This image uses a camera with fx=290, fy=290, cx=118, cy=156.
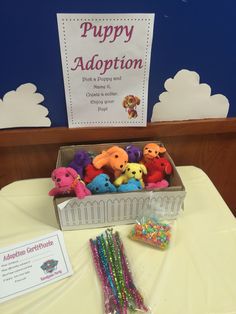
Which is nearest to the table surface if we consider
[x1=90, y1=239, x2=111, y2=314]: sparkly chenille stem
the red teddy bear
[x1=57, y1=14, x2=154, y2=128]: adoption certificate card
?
[x1=90, y1=239, x2=111, y2=314]: sparkly chenille stem

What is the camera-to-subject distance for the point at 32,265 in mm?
644

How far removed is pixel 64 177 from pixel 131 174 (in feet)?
0.57

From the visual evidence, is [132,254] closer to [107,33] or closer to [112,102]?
[112,102]

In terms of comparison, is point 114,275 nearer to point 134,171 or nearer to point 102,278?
point 102,278

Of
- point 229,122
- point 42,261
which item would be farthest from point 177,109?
point 42,261

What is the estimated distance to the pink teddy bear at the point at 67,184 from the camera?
2.14 ft

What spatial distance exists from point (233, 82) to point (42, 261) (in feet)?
2.27

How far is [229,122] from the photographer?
879mm

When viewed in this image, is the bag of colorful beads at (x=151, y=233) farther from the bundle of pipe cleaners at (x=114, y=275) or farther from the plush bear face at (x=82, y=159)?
the plush bear face at (x=82, y=159)

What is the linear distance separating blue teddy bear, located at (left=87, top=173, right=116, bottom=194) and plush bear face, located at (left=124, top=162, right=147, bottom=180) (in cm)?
6

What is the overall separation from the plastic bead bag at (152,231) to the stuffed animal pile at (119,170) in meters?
0.07

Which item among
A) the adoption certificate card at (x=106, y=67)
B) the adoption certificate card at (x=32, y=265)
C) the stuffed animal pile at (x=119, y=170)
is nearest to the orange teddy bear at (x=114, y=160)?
the stuffed animal pile at (x=119, y=170)

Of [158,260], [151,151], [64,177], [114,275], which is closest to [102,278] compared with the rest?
[114,275]

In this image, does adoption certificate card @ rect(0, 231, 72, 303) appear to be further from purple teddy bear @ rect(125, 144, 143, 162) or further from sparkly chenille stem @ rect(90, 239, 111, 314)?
purple teddy bear @ rect(125, 144, 143, 162)
